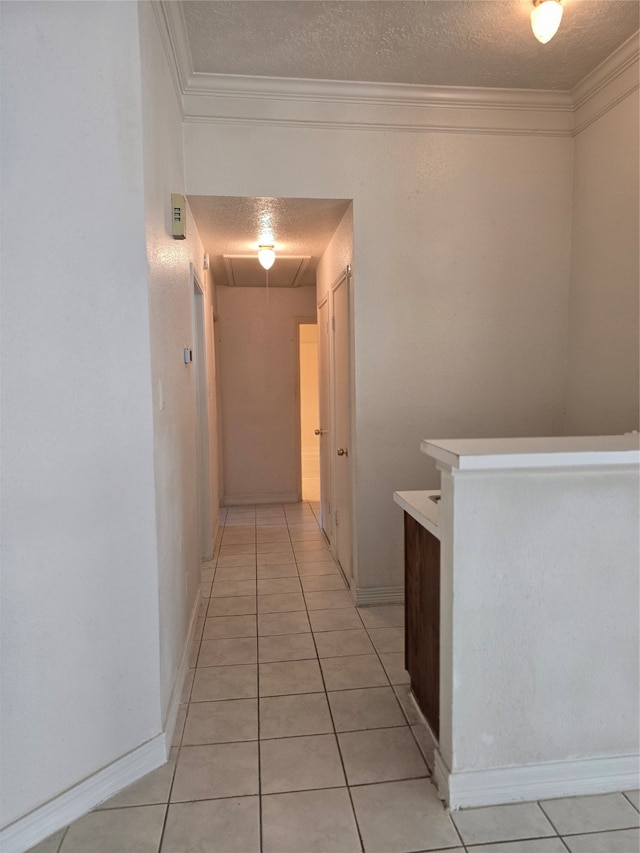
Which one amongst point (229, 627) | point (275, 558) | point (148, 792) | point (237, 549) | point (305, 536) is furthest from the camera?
point (305, 536)

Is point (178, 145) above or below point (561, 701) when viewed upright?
above

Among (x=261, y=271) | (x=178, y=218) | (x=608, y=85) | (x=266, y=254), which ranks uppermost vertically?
(x=608, y=85)

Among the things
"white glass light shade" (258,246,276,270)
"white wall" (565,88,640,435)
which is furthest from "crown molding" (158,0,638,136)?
"white glass light shade" (258,246,276,270)

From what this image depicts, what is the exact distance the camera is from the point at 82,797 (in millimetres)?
1653

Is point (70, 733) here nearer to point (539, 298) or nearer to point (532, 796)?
point (532, 796)

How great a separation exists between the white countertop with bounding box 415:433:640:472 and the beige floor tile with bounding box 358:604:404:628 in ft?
5.31

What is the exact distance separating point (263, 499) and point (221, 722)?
3.98 meters

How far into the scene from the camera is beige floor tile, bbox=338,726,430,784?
1.80 metres

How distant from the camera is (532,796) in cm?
166

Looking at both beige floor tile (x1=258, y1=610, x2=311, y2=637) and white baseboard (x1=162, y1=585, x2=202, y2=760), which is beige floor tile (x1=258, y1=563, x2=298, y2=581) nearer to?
beige floor tile (x1=258, y1=610, x2=311, y2=637)

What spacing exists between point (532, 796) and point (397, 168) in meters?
2.93

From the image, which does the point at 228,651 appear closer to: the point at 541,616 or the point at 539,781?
the point at 539,781

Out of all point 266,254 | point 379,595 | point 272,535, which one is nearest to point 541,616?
point 379,595

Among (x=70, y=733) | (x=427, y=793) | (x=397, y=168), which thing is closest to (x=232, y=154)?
(x=397, y=168)
